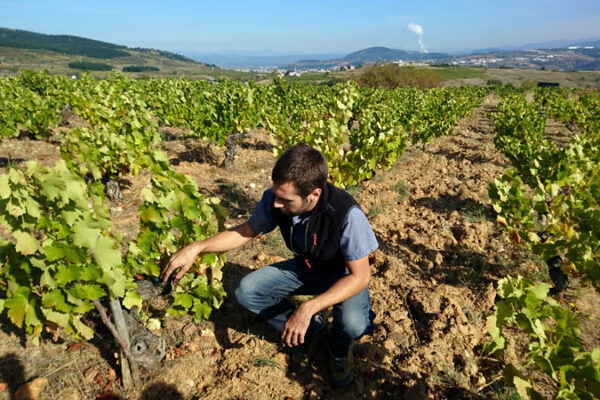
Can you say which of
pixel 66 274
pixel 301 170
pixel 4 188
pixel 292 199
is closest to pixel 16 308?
pixel 66 274

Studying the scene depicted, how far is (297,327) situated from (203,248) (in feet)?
3.38

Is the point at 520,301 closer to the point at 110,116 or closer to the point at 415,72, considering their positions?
the point at 110,116

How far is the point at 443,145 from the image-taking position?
13.5m

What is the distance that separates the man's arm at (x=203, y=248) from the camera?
2.49 meters

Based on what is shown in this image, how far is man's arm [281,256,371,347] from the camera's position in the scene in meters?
2.14

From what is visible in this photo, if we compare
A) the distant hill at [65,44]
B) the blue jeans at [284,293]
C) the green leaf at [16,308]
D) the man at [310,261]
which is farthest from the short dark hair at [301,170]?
the distant hill at [65,44]

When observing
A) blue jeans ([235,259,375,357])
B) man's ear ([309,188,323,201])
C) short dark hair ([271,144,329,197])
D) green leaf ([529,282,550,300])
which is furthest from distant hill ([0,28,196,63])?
green leaf ([529,282,550,300])

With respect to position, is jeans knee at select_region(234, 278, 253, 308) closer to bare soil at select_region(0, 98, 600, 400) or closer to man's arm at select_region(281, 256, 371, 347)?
bare soil at select_region(0, 98, 600, 400)

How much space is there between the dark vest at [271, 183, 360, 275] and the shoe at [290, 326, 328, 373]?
728 millimetres

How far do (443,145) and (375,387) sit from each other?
12.7 meters


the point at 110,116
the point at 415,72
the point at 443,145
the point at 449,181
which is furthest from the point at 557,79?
the point at 110,116

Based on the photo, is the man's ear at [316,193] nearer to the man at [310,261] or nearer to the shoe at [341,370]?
the man at [310,261]

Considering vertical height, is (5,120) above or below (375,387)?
above

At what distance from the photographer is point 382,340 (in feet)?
10.6
